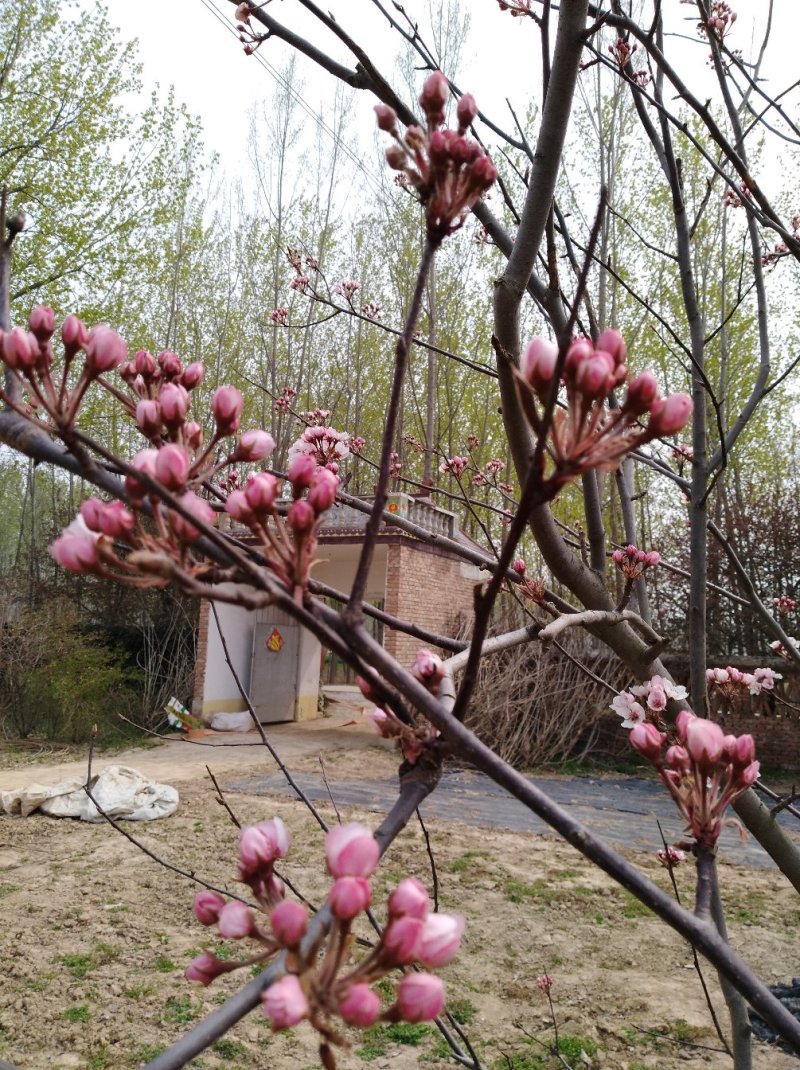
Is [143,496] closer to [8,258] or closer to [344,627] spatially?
[344,627]

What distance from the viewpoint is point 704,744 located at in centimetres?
68

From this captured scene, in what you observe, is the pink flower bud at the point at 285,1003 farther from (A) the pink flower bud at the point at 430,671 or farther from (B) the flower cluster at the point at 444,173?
(B) the flower cluster at the point at 444,173

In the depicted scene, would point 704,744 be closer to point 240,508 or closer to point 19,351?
point 240,508

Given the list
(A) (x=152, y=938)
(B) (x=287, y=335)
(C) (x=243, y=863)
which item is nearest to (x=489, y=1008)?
(A) (x=152, y=938)

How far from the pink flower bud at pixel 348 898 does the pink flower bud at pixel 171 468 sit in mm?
268

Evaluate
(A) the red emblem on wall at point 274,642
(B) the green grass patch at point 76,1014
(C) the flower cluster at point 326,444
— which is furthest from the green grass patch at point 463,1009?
(A) the red emblem on wall at point 274,642

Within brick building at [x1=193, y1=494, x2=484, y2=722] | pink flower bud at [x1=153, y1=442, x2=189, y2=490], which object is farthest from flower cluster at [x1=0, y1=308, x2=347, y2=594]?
brick building at [x1=193, y1=494, x2=484, y2=722]

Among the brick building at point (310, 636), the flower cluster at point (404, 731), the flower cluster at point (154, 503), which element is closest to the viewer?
the flower cluster at point (154, 503)

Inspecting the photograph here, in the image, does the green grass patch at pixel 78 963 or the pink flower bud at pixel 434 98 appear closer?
the pink flower bud at pixel 434 98

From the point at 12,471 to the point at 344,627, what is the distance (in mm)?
28389

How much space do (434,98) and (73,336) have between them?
38cm

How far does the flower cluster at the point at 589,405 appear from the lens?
49cm

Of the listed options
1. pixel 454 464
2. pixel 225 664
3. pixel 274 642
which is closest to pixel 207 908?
pixel 454 464

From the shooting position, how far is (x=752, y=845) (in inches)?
269
